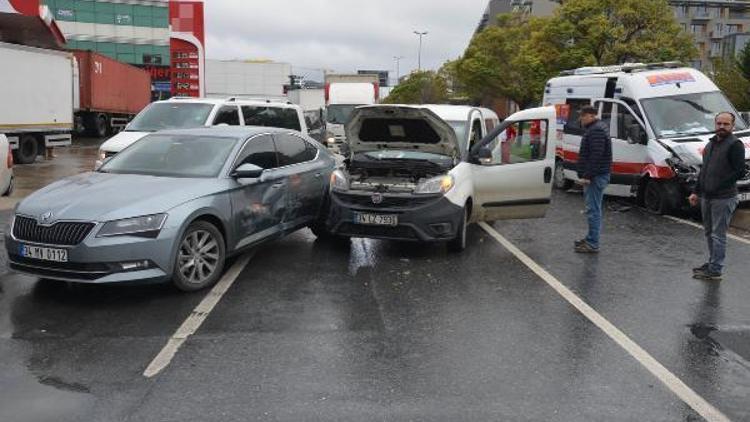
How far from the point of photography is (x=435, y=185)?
8070 millimetres

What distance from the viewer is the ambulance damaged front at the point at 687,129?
432 inches

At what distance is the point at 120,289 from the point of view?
21.8 ft

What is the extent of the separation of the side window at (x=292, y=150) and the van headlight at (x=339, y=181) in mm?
509

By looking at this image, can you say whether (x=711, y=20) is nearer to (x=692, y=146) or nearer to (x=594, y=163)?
(x=692, y=146)

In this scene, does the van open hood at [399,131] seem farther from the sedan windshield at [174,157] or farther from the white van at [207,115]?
the white van at [207,115]

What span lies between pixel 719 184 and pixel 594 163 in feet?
5.25

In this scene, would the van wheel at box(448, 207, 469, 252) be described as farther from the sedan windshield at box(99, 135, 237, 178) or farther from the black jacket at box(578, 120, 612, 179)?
the sedan windshield at box(99, 135, 237, 178)

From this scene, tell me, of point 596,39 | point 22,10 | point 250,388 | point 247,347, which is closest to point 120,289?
point 247,347

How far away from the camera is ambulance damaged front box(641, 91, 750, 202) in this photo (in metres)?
11.0

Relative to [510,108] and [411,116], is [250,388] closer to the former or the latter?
[411,116]

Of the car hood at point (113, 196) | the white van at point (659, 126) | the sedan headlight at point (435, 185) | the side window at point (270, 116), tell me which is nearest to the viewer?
the car hood at point (113, 196)

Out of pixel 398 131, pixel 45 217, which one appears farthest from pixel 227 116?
pixel 45 217

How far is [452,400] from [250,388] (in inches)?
49.0

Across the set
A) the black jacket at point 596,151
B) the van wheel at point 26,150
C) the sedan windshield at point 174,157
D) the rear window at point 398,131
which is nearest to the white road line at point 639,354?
the black jacket at point 596,151
